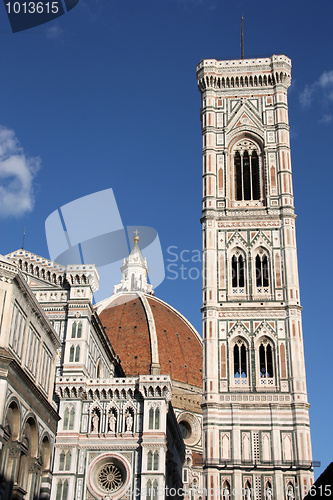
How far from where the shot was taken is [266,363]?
3525 centimetres

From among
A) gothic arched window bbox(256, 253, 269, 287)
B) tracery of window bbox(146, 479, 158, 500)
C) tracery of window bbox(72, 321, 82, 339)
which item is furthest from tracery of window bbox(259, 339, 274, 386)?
tracery of window bbox(72, 321, 82, 339)

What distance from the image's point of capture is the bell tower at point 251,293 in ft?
107

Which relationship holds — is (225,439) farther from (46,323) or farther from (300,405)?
(46,323)

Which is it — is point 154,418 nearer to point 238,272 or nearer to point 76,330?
point 76,330

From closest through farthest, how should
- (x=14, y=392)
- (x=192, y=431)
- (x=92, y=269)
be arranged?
(x=14, y=392)
(x=92, y=269)
(x=192, y=431)

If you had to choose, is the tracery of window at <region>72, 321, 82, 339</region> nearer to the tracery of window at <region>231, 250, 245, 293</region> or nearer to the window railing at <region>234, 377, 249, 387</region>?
the tracery of window at <region>231, 250, 245, 293</region>

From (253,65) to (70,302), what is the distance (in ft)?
61.0

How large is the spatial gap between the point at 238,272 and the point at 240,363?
512cm

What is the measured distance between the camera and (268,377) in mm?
34906

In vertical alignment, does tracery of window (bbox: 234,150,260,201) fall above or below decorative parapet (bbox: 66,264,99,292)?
above

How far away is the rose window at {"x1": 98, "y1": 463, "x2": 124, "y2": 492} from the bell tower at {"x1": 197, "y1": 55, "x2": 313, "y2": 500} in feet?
15.5

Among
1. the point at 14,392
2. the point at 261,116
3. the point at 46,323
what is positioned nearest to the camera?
the point at 14,392

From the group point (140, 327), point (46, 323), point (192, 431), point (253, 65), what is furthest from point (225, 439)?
point (140, 327)

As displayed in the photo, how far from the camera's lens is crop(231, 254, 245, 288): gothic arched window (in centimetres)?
3769
